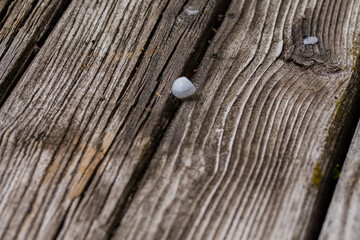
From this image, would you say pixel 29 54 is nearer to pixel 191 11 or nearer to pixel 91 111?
pixel 91 111

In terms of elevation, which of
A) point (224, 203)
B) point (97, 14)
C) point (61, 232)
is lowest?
point (61, 232)

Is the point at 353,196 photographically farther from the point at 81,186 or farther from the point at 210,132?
the point at 81,186

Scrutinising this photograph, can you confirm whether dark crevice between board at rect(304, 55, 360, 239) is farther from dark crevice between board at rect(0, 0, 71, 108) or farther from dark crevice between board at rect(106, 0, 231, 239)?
dark crevice between board at rect(0, 0, 71, 108)

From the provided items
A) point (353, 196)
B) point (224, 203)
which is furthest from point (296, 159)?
point (224, 203)

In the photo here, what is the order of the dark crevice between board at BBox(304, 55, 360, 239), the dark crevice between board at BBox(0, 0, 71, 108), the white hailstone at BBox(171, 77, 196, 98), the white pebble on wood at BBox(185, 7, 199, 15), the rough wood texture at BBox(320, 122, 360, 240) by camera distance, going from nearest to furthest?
the rough wood texture at BBox(320, 122, 360, 240) < the dark crevice between board at BBox(304, 55, 360, 239) < the white hailstone at BBox(171, 77, 196, 98) < the dark crevice between board at BBox(0, 0, 71, 108) < the white pebble on wood at BBox(185, 7, 199, 15)

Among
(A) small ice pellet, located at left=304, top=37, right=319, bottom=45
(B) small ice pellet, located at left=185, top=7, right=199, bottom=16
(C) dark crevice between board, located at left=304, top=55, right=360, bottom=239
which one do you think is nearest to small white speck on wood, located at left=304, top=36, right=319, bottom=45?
(A) small ice pellet, located at left=304, top=37, right=319, bottom=45

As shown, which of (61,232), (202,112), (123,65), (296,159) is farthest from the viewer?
(123,65)

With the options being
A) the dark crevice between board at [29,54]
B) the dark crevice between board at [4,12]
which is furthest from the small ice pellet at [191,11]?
the dark crevice between board at [4,12]
